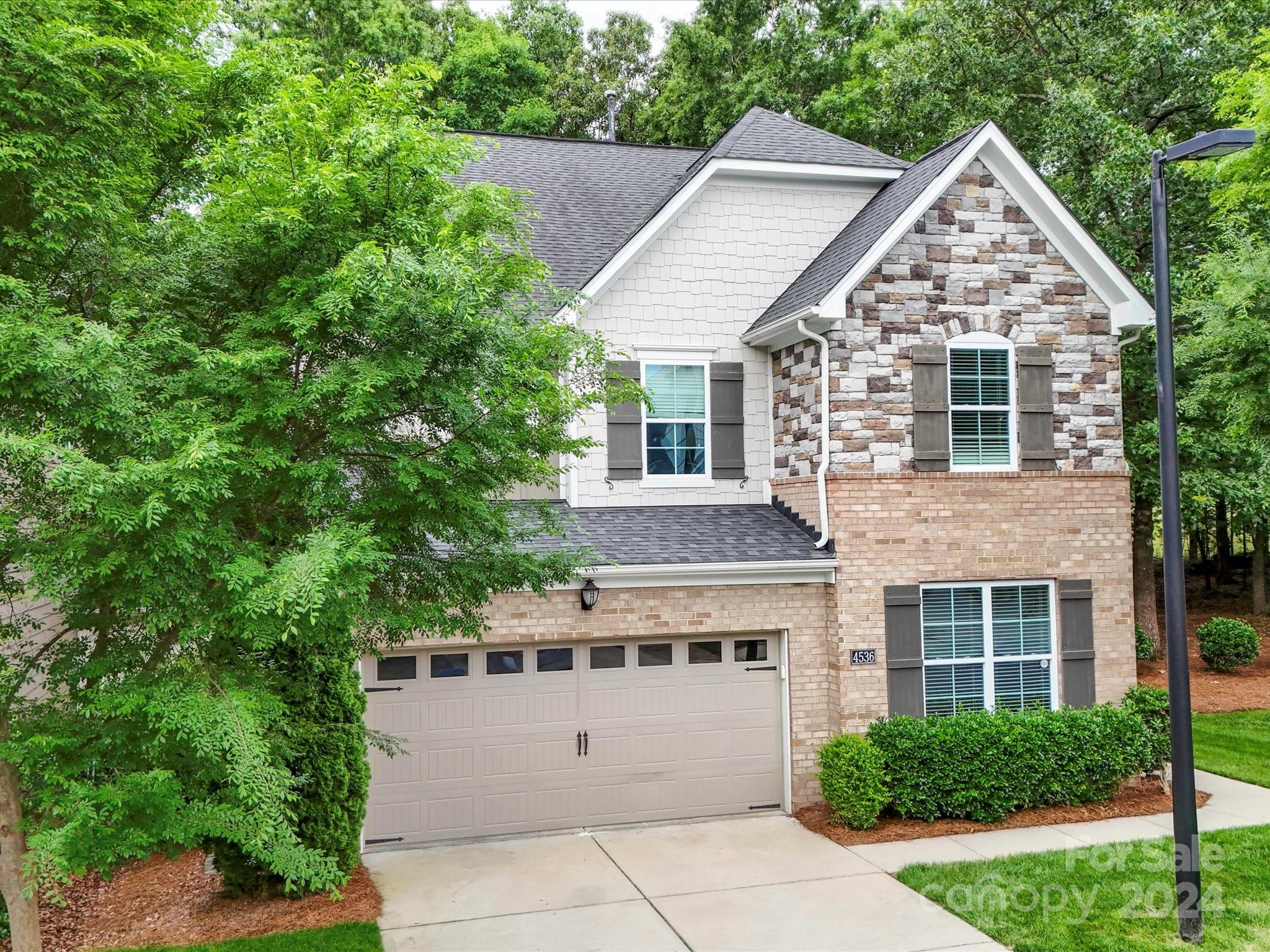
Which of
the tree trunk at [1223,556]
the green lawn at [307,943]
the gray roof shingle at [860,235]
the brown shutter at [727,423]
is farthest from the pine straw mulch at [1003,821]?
the tree trunk at [1223,556]

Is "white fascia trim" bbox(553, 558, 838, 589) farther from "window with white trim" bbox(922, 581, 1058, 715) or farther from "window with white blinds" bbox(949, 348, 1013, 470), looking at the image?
"window with white blinds" bbox(949, 348, 1013, 470)

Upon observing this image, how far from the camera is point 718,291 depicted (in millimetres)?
13523

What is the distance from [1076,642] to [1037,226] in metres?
5.16

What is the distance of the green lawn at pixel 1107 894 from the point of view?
26.3ft

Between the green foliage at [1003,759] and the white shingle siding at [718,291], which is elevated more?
the white shingle siding at [718,291]

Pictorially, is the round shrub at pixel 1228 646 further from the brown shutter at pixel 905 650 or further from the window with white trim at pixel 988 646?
the brown shutter at pixel 905 650

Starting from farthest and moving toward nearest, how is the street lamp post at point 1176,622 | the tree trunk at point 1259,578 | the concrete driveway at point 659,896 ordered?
the tree trunk at point 1259,578 < the concrete driveway at point 659,896 < the street lamp post at point 1176,622

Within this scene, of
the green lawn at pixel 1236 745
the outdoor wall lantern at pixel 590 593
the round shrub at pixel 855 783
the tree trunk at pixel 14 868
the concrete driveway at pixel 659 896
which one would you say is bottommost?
the concrete driveway at pixel 659 896

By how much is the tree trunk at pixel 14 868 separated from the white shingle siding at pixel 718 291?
727cm

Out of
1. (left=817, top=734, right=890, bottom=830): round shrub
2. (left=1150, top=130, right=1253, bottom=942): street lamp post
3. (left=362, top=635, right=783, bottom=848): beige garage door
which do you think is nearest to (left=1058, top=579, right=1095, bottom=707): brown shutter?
(left=817, top=734, right=890, bottom=830): round shrub

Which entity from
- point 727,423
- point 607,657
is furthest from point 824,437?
point 607,657

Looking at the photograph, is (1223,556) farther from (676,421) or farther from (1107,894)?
(1107,894)

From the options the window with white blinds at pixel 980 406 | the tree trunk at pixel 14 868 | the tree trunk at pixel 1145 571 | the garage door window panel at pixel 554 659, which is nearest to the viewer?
the tree trunk at pixel 14 868

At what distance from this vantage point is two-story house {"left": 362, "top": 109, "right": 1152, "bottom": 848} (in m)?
11.4
